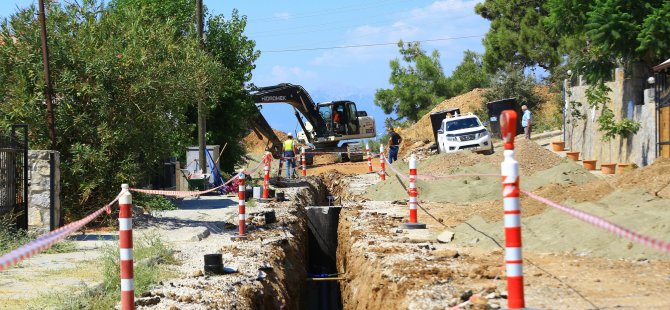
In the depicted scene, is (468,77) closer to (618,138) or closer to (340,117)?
(340,117)

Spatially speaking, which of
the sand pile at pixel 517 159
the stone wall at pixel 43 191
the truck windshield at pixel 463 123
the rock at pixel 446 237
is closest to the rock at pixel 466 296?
the rock at pixel 446 237

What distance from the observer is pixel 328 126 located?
45.2m

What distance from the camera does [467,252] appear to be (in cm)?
1165

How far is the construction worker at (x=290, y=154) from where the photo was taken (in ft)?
106

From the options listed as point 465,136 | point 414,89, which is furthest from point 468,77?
point 465,136

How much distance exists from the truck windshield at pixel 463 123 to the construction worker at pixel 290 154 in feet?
20.5

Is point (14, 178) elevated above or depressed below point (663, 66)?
below

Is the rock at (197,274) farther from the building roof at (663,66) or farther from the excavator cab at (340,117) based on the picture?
the excavator cab at (340,117)

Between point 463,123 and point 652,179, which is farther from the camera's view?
point 463,123

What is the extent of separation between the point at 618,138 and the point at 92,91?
54.2 ft

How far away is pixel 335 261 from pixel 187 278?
8.94m

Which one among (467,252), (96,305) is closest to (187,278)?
(96,305)

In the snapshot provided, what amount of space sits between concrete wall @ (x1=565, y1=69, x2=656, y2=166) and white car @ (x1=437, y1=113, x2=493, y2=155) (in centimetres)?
327

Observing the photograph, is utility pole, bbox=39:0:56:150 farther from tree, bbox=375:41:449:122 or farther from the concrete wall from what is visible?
tree, bbox=375:41:449:122
